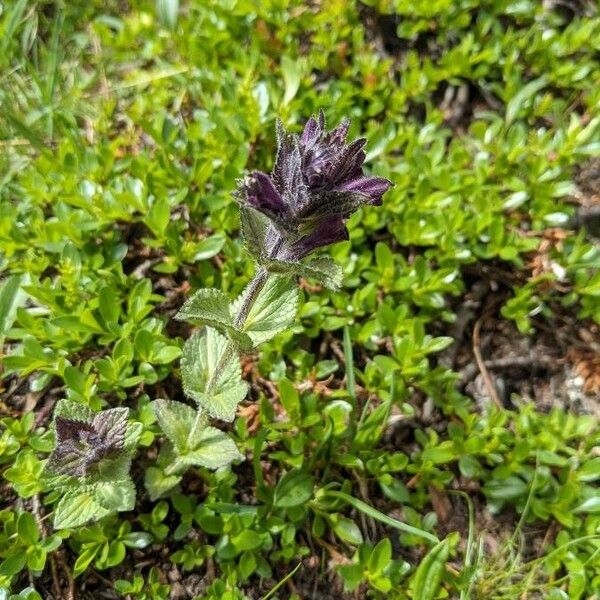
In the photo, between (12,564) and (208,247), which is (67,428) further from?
(208,247)

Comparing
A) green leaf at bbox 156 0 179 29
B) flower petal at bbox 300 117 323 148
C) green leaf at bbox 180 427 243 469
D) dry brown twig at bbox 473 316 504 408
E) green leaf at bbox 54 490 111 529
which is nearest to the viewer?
flower petal at bbox 300 117 323 148

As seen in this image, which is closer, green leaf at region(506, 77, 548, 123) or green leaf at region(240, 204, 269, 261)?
green leaf at region(240, 204, 269, 261)

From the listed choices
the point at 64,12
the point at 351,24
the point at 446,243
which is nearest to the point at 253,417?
the point at 446,243

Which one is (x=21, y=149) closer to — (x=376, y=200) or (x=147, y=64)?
(x=147, y=64)

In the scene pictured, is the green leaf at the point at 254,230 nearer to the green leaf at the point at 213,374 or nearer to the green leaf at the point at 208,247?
the green leaf at the point at 213,374

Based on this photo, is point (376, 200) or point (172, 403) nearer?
point (376, 200)

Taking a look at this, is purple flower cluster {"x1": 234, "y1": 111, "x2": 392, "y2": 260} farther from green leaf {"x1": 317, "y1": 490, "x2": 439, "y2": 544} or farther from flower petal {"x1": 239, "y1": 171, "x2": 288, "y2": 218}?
green leaf {"x1": 317, "y1": 490, "x2": 439, "y2": 544}

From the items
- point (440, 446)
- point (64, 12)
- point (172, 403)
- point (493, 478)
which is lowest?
point (493, 478)

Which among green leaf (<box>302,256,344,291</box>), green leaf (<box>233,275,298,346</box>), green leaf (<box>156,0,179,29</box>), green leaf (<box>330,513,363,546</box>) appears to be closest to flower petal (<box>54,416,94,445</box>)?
green leaf (<box>233,275,298,346</box>)

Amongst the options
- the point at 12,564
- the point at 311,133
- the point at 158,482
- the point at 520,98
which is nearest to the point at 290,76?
the point at 520,98
